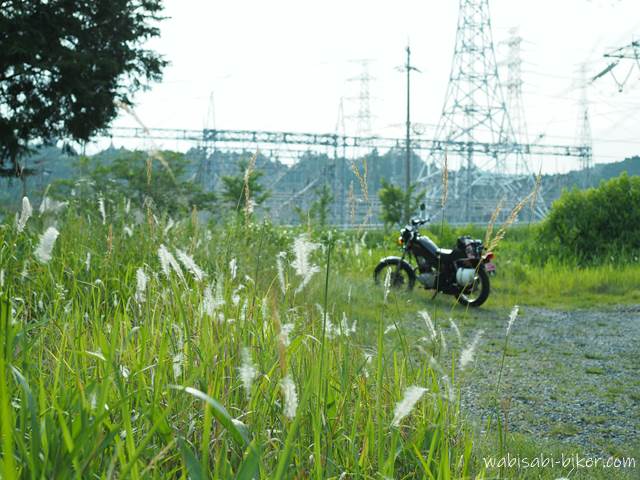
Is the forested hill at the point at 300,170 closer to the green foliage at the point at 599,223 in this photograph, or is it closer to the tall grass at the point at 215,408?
the green foliage at the point at 599,223

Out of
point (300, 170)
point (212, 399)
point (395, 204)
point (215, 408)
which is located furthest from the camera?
point (300, 170)

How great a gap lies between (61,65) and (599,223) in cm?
1203

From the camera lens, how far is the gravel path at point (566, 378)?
3205 millimetres

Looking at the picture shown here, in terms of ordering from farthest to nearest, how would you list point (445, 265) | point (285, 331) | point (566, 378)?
point (445, 265)
point (566, 378)
point (285, 331)

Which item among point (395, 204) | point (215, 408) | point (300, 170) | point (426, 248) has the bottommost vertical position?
point (426, 248)

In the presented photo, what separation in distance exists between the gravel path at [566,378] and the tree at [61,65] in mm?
12035

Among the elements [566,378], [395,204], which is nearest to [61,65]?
[395,204]

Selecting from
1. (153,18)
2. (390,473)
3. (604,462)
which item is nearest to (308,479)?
(390,473)

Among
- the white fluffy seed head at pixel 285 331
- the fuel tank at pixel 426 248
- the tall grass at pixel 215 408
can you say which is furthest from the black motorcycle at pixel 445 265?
the white fluffy seed head at pixel 285 331

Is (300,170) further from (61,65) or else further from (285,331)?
(285,331)

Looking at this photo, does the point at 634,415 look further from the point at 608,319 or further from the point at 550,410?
the point at 608,319

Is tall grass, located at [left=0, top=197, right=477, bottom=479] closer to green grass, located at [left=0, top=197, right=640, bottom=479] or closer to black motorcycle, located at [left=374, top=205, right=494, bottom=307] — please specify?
green grass, located at [left=0, top=197, right=640, bottom=479]

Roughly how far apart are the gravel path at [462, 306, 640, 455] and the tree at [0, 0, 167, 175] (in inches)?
474

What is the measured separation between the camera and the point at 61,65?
47.2 feet
